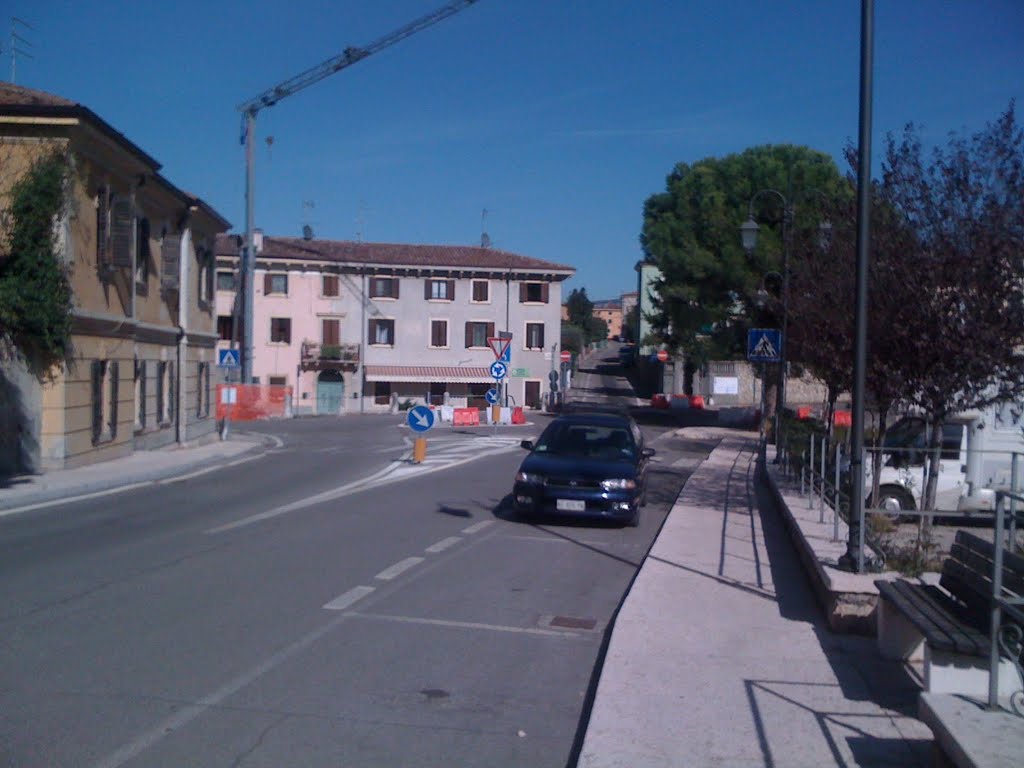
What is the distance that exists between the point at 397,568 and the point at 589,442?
231 inches

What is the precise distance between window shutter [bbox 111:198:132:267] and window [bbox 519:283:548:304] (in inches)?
1629

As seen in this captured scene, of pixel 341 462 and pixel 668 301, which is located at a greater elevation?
pixel 668 301

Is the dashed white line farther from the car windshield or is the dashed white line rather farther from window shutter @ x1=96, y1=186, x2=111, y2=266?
window shutter @ x1=96, y1=186, x2=111, y2=266

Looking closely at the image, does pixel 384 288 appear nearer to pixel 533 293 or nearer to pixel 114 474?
pixel 533 293

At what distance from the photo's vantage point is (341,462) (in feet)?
88.5

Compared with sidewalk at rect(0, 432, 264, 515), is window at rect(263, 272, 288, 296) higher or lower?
higher

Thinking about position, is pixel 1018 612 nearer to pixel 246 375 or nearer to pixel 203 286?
pixel 203 286

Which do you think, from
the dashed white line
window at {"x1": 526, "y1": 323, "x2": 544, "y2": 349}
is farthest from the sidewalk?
window at {"x1": 526, "y1": 323, "x2": 544, "y2": 349}

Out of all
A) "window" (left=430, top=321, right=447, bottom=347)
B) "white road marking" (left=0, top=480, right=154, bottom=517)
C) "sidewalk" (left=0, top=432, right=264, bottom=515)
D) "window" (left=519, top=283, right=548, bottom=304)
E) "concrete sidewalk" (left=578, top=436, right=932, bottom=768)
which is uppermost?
"window" (left=519, top=283, right=548, bottom=304)

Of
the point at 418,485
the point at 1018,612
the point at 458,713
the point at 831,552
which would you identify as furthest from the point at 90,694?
the point at 418,485

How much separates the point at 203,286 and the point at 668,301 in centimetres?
2330

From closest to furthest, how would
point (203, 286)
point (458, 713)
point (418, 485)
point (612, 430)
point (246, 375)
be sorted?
point (458, 713) → point (612, 430) → point (418, 485) → point (203, 286) → point (246, 375)

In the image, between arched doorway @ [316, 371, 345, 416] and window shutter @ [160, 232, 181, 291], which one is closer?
window shutter @ [160, 232, 181, 291]

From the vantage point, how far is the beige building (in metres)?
20.8
